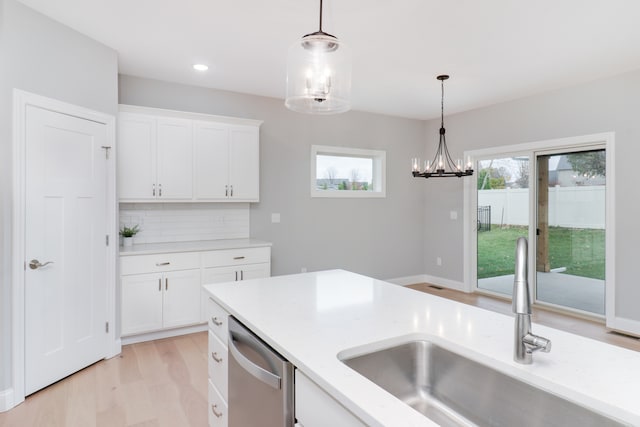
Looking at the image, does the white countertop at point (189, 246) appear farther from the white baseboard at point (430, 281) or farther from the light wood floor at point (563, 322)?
the light wood floor at point (563, 322)

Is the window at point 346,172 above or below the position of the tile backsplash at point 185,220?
above

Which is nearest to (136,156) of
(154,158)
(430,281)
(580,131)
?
(154,158)

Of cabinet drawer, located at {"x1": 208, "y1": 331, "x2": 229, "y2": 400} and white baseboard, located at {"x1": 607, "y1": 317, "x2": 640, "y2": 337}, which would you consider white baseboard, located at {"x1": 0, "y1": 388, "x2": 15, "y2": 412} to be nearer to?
cabinet drawer, located at {"x1": 208, "y1": 331, "x2": 229, "y2": 400}

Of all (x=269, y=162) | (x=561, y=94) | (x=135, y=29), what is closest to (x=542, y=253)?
(x=561, y=94)

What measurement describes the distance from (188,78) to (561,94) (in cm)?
430

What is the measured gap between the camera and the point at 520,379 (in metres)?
1.02

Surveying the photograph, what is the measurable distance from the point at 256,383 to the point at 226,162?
3.16 m

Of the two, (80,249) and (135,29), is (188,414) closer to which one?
(80,249)

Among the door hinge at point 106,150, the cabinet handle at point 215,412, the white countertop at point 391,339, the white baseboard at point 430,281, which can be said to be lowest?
the white baseboard at point 430,281

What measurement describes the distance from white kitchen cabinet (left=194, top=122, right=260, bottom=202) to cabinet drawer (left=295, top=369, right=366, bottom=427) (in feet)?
10.7

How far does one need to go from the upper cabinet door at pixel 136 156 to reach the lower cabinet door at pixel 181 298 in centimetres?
88

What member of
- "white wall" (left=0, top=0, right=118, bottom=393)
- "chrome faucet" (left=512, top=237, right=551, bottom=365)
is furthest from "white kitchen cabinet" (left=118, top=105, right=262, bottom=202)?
"chrome faucet" (left=512, top=237, right=551, bottom=365)

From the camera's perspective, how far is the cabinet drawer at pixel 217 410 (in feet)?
5.90

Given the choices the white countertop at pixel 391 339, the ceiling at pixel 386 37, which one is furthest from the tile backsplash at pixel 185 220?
the white countertop at pixel 391 339
